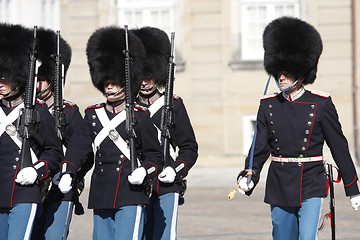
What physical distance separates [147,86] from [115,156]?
136 centimetres

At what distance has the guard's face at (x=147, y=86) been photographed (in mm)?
7828

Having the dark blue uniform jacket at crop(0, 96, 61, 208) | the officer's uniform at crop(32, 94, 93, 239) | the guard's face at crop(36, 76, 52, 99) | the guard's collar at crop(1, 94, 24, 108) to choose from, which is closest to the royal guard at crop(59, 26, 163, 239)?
the dark blue uniform jacket at crop(0, 96, 61, 208)

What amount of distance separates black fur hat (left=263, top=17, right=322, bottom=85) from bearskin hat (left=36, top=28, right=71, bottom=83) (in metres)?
1.87

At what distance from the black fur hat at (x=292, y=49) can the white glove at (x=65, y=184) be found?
1729 millimetres

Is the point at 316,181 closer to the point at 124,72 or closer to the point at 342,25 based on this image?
the point at 124,72

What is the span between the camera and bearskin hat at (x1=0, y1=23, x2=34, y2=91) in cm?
702

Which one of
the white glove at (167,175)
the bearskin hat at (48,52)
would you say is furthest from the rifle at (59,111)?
the white glove at (167,175)

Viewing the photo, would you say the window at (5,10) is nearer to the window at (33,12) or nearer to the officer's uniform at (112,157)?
the window at (33,12)

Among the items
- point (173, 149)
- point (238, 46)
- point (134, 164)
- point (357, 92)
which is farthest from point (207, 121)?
point (134, 164)

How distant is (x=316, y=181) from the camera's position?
6.80 metres

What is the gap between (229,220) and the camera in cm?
1139

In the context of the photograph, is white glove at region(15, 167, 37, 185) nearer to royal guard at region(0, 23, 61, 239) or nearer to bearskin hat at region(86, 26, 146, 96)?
royal guard at region(0, 23, 61, 239)

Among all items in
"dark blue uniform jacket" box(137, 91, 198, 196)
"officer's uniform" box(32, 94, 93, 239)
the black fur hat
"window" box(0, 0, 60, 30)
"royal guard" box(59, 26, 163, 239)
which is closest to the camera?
"royal guard" box(59, 26, 163, 239)

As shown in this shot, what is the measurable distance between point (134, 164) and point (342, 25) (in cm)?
1241
